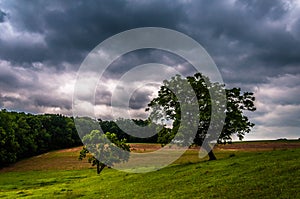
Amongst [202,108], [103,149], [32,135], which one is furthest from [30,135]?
[202,108]

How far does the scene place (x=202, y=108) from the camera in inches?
1868

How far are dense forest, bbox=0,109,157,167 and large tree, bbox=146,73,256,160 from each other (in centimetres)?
5434

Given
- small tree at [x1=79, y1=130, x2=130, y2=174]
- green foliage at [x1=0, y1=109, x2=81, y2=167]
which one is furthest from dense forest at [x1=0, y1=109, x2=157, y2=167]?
small tree at [x1=79, y1=130, x2=130, y2=174]

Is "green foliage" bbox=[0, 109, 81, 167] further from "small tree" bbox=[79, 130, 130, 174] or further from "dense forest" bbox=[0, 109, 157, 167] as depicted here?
"small tree" bbox=[79, 130, 130, 174]

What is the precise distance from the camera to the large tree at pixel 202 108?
4666 cm

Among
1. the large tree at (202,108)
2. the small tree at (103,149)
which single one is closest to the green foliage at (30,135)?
the small tree at (103,149)

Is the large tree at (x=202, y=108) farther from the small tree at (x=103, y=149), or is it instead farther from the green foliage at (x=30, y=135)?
the green foliage at (x=30, y=135)

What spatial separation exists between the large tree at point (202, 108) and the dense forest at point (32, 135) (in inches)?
2139

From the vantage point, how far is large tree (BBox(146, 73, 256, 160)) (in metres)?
46.7

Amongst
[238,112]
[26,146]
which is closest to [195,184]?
[238,112]

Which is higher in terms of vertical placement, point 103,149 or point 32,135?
point 32,135

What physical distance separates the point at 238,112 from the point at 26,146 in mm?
88535

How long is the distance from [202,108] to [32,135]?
294 ft

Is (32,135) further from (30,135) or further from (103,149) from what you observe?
(103,149)
